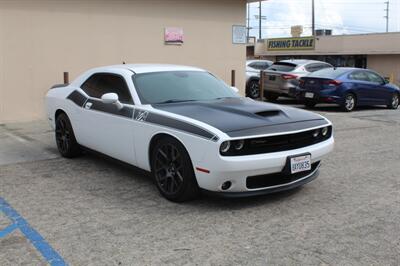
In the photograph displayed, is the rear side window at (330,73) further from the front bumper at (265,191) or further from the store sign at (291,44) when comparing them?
the store sign at (291,44)

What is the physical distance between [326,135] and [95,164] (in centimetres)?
322

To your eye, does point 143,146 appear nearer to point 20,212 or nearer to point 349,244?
point 20,212

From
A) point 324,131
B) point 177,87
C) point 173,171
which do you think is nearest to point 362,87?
point 324,131

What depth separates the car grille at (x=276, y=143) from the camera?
15.7ft

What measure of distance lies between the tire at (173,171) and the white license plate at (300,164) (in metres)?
0.99

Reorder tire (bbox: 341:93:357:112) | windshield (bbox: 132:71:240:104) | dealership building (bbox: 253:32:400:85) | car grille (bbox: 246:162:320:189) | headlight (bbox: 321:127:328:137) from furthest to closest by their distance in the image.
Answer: dealership building (bbox: 253:32:400:85)
tire (bbox: 341:93:357:112)
windshield (bbox: 132:71:240:104)
headlight (bbox: 321:127:328:137)
car grille (bbox: 246:162:320:189)

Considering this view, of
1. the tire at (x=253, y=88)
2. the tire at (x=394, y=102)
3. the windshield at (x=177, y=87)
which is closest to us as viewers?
the windshield at (x=177, y=87)

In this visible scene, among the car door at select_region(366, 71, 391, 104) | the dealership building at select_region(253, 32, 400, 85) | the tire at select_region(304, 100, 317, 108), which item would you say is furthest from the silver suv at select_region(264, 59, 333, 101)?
the dealership building at select_region(253, 32, 400, 85)

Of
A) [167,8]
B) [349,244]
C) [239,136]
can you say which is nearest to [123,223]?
[239,136]

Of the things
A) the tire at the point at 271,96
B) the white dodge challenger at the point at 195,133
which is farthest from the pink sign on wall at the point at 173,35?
the white dodge challenger at the point at 195,133

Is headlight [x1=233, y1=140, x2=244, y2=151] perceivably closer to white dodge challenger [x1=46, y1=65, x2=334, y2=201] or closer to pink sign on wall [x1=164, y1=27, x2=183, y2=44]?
white dodge challenger [x1=46, y1=65, x2=334, y2=201]

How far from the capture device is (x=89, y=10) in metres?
12.2

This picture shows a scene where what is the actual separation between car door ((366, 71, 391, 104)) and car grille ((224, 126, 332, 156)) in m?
10.6

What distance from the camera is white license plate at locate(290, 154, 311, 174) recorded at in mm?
4973
